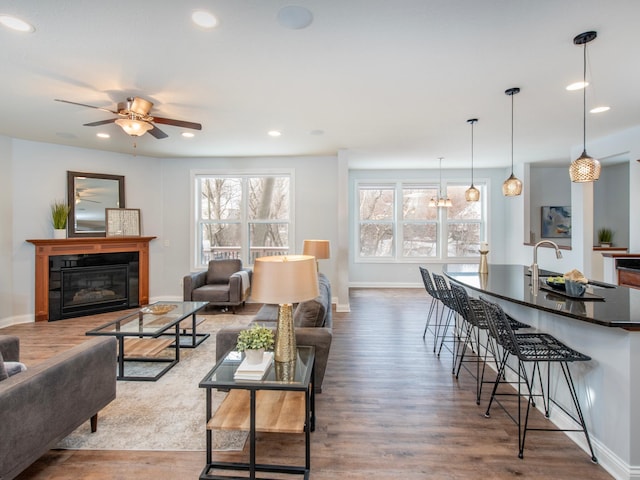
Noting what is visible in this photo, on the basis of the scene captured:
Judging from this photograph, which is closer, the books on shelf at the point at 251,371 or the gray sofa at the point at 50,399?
the gray sofa at the point at 50,399

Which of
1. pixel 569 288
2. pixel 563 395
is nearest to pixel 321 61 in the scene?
pixel 569 288

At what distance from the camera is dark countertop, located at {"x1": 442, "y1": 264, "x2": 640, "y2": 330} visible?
1.88m

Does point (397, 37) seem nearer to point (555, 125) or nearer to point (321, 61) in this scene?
point (321, 61)

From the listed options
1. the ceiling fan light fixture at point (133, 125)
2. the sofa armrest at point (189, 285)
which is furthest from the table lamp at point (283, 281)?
the sofa armrest at point (189, 285)

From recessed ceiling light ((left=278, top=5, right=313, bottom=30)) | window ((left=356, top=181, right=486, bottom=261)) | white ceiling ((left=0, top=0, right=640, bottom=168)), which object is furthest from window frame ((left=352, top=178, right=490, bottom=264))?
recessed ceiling light ((left=278, top=5, right=313, bottom=30))

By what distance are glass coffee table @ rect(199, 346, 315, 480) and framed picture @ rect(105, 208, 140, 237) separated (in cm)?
471

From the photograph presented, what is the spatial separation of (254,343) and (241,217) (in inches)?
186

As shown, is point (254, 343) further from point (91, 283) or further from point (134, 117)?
point (91, 283)

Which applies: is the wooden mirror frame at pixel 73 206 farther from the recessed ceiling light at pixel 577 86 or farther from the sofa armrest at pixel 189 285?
the recessed ceiling light at pixel 577 86

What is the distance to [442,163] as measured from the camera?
6.88 meters

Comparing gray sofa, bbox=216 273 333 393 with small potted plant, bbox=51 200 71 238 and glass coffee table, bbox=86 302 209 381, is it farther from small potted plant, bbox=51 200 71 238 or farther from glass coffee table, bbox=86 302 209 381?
small potted plant, bbox=51 200 71 238

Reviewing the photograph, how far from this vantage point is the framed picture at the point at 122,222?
5.62m

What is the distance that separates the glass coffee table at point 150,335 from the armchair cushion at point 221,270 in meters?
1.66

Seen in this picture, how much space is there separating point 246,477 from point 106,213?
533cm
